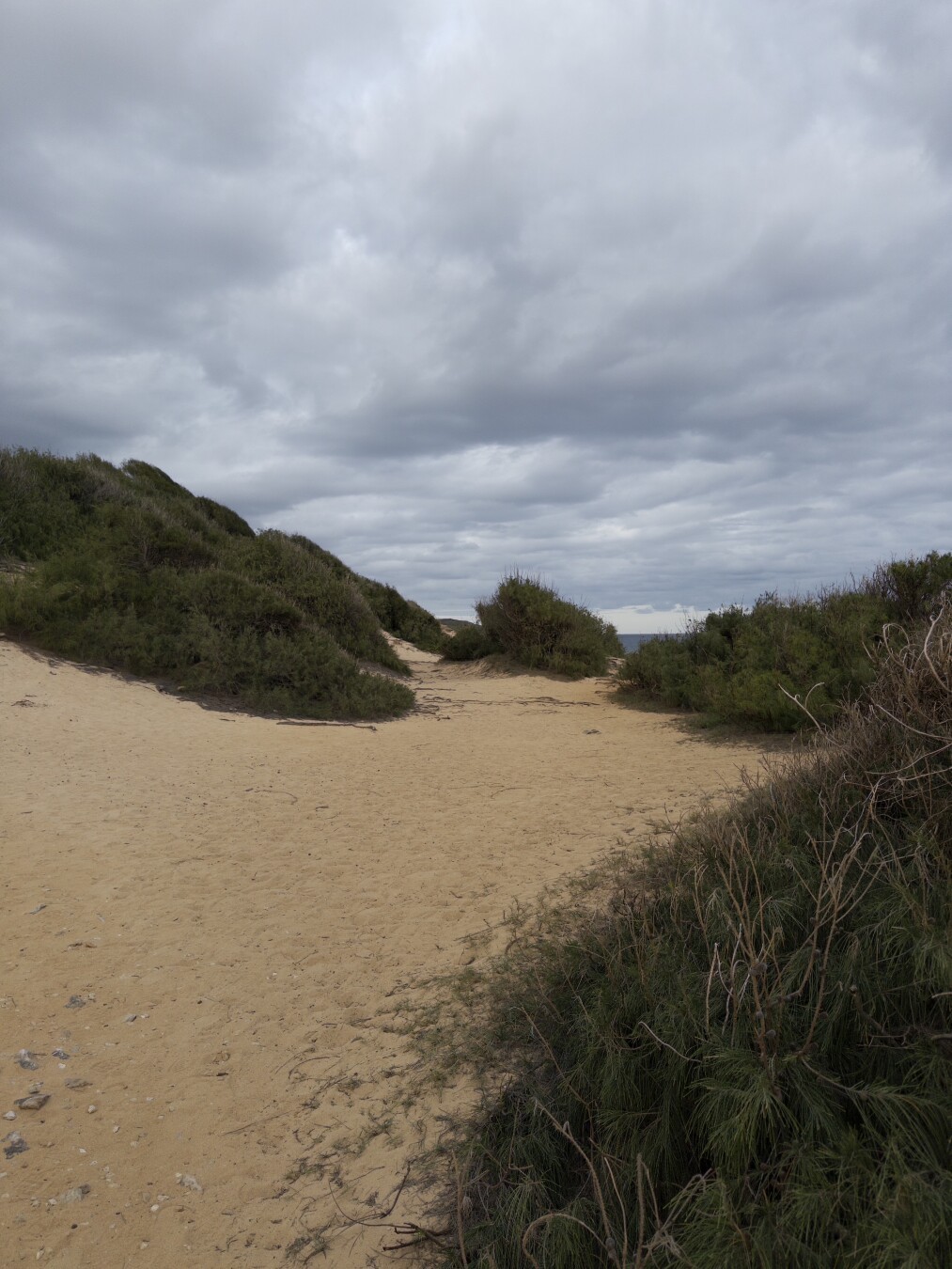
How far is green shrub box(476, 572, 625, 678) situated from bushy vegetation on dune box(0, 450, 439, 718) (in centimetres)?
278

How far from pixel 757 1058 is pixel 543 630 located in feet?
50.5

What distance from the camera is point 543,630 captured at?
57.7 feet

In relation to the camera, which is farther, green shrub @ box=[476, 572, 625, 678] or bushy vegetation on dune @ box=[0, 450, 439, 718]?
green shrub @ box=[476, 572, 625, 678]

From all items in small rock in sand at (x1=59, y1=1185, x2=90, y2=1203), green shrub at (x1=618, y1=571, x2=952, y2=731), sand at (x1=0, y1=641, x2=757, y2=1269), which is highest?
green shrub at (x1=618, y1=571, x2=952, y2=731)

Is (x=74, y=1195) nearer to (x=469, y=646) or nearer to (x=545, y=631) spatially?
(x=545, y=631)

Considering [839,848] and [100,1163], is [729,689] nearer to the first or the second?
[839,848]

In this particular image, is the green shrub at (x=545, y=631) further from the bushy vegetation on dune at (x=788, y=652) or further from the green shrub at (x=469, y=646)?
the bushy vegetation on dune at (x=788, y=652)

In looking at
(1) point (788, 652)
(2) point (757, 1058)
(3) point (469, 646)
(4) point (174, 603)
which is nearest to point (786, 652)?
(1) point (788, 652)

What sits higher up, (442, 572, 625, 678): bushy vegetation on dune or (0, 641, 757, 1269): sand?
(442, 572, 625, 678): bushy vegetation on dune

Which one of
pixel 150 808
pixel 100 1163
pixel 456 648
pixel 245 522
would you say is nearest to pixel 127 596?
pixel 150 808

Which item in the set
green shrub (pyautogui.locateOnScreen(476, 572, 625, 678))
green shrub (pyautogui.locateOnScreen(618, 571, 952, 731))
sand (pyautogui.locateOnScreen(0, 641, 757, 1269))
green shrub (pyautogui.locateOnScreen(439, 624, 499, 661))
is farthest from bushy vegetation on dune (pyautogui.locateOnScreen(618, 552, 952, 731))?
green shrub (pyautogui.locateOnScreen(439, 624, 499, 661))

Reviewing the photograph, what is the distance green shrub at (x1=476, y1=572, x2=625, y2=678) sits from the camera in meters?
17.2

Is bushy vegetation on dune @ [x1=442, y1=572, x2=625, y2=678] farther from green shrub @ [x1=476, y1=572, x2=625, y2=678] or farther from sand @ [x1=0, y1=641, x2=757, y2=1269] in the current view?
sand @ [x1=0, y1=641, x2=757, y2=1269]

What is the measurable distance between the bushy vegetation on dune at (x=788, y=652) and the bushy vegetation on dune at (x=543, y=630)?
13.0ft
